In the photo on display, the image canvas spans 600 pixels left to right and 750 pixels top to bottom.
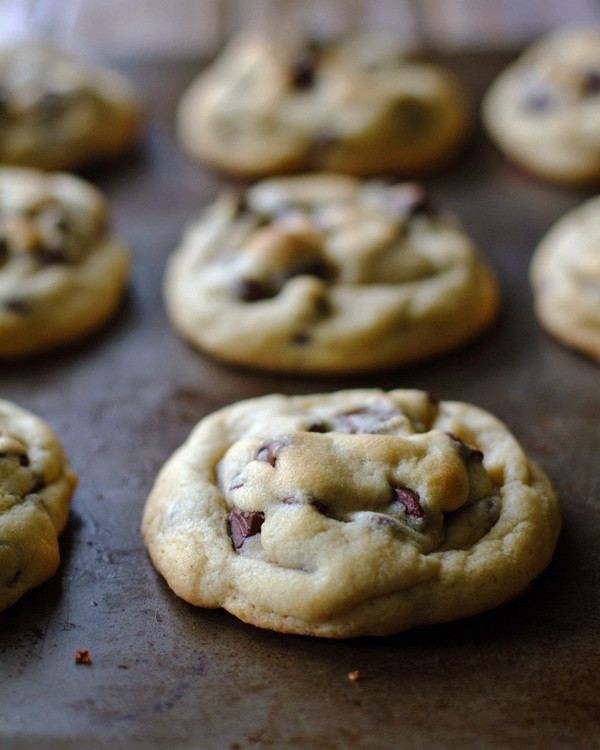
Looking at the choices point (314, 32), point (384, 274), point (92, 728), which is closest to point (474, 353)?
point (384, 274)

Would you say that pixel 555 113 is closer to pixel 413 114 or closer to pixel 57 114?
pixel 413 114

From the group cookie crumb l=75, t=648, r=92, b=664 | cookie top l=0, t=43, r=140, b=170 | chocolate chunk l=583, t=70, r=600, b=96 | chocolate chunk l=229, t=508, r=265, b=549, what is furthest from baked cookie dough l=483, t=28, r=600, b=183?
cookie crumb l=75, t=648, r=92, b=664

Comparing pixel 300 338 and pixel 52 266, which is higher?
pixel 52 266

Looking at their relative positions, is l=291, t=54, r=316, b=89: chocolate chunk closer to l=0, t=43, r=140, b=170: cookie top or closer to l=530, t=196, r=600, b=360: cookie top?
l=0, t=43, r=140, b=170: cookie top

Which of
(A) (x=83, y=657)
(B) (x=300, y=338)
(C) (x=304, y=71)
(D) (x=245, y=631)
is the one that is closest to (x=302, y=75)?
(C) (x=304, y=71)

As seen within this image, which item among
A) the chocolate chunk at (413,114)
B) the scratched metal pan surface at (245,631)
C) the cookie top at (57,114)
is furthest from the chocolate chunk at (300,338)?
the cookie top at (57,114)

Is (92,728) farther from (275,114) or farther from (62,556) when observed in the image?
(275,114)
